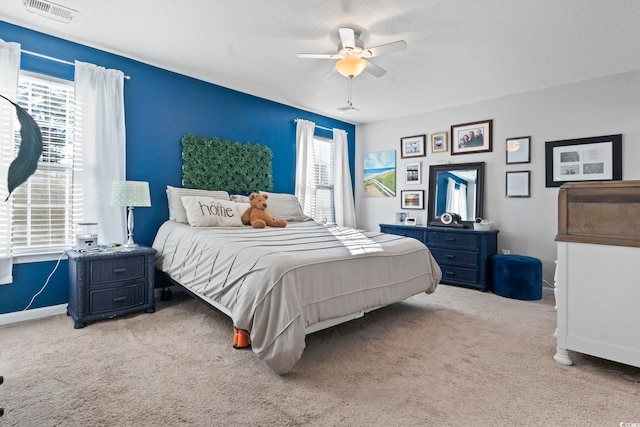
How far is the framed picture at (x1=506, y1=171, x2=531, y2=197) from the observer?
14.1ft

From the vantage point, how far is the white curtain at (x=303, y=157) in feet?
16.7

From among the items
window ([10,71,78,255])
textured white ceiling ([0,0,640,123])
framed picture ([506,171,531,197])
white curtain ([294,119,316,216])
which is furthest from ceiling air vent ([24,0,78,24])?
framed picture ([506,171,531,197])

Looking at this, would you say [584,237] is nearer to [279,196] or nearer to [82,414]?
[82,414]

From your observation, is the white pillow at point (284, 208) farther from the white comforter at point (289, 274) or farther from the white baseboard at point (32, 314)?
the white baseboard at point (32, 314)

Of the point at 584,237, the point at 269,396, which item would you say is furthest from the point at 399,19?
the point at 269,396

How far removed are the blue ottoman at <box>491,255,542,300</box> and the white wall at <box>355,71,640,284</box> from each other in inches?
23.5

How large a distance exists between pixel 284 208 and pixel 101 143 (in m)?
2.08

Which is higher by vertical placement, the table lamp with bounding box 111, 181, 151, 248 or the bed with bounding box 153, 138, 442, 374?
the table lamp with bounding box 111, 181, 151, 248

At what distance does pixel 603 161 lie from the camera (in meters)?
3.76

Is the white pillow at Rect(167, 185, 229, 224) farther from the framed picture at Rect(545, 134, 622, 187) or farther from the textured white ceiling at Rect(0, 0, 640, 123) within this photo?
the framed picture at Rect(545, 134, 622, 187)

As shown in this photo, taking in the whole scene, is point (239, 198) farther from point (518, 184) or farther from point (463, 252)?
point (518, 184)

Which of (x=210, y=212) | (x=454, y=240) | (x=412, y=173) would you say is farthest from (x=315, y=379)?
(x=412, y=173)

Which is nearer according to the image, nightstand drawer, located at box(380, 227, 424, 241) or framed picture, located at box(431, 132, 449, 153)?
nightstand drawer, located at box(380, 227, 424, 241)

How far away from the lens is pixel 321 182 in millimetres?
5648
